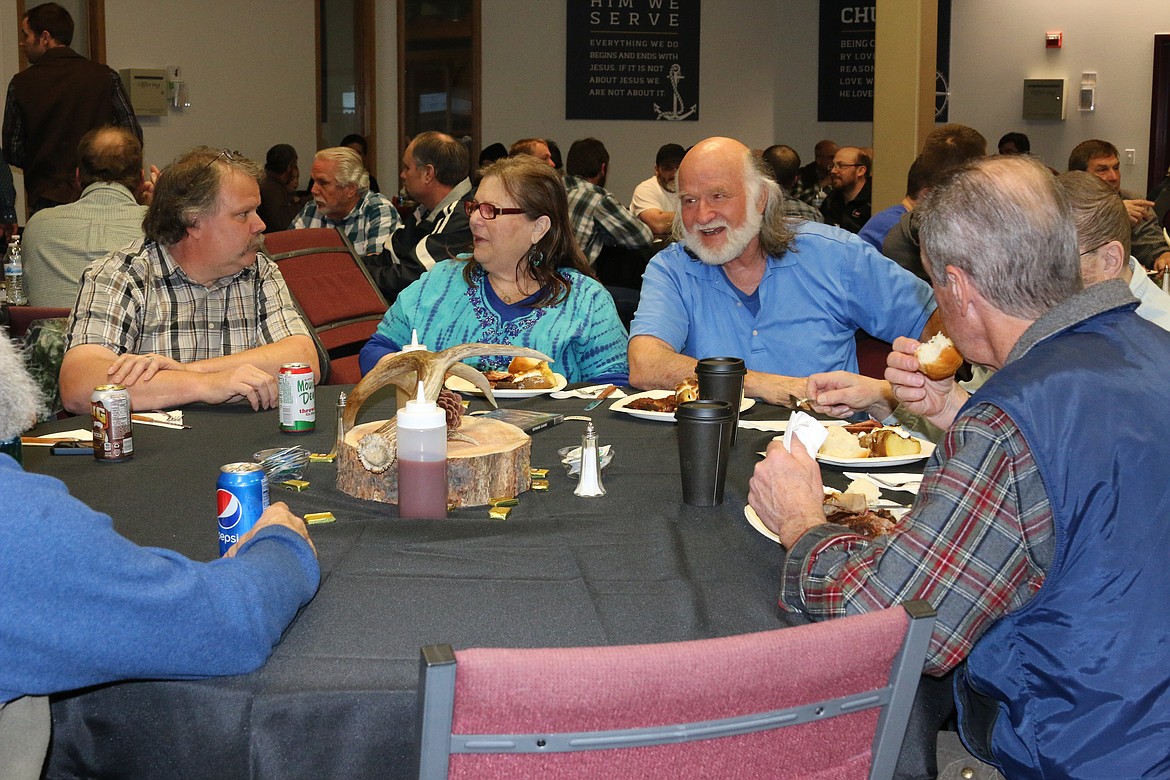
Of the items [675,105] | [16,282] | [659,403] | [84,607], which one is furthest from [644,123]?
[84,607]

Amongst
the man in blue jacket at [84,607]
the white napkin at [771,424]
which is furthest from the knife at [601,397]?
the man in blue jacket at [84,607]

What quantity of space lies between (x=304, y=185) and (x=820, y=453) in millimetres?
8265

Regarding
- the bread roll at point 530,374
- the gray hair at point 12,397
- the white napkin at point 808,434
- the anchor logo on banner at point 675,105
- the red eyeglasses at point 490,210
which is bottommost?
the bread roll at point 530,374

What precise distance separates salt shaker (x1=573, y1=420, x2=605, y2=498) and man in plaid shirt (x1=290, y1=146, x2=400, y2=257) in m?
4.56

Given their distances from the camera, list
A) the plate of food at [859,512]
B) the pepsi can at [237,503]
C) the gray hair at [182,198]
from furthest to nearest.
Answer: the gray hair at [182,198] < the plate of food at [859,512] < the pepsi can at [237,503]

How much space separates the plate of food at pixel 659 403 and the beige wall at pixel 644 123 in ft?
22.6

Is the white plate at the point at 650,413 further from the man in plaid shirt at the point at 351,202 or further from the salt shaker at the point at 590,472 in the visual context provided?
the man in plaid shirt at the point at 351,202

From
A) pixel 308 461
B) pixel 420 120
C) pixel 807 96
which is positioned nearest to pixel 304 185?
pixel 420 120

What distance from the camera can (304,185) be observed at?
9672 millimetres

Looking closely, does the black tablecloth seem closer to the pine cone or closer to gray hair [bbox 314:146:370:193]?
the pine cone

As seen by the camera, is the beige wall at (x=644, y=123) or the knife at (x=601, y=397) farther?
the beige wall at (x=644, y=123)

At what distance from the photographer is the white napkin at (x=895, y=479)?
6.36 feet

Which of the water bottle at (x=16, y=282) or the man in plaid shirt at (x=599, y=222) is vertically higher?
the man in plaid shirt at (x=599, y=222)

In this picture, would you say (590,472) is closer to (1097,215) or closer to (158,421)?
(158,421)
